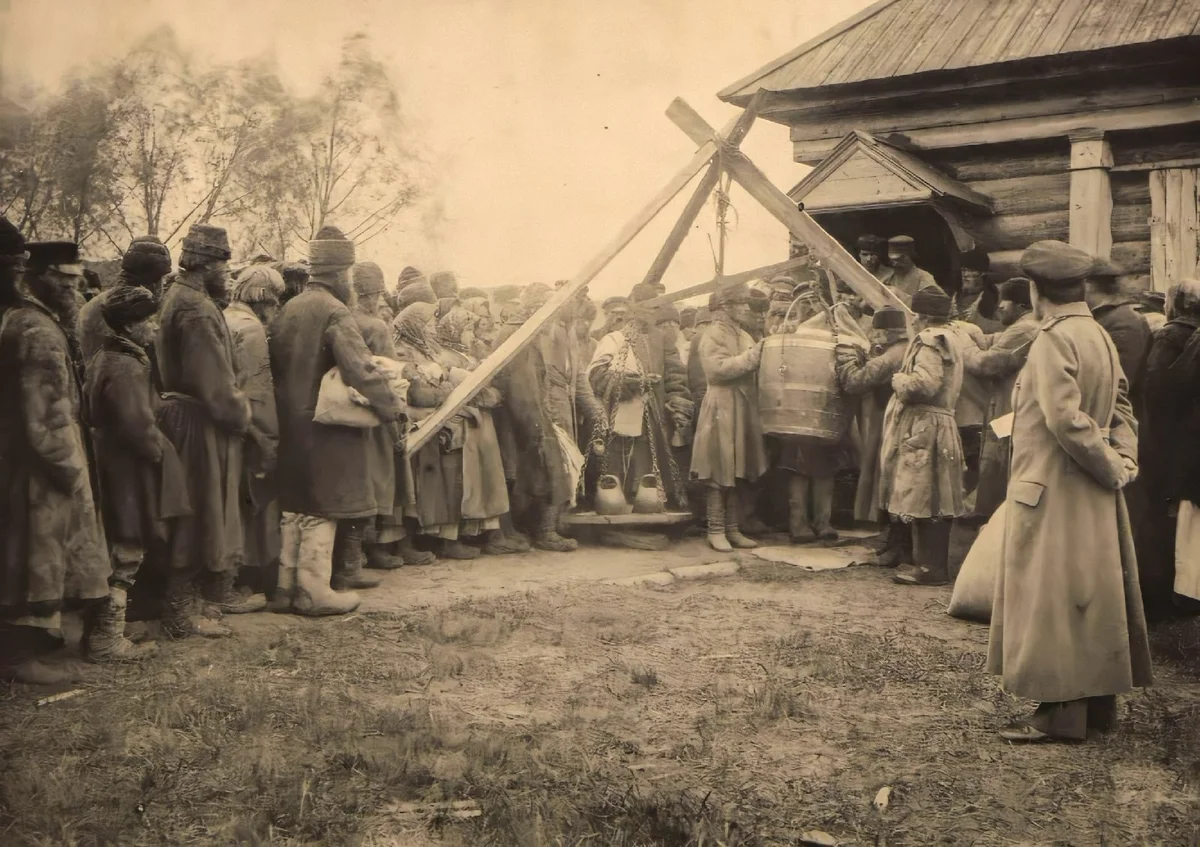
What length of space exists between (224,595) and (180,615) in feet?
1.28

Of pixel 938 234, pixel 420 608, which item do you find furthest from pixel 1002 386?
pixel 420 608

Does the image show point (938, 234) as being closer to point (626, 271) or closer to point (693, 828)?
point (626, 271)

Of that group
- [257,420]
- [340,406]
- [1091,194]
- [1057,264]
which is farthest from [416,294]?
[1091,194]

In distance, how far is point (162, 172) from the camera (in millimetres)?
5309

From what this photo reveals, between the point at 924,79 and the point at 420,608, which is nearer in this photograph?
the point at 420,608

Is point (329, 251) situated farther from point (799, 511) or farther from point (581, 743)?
point (799, 511)

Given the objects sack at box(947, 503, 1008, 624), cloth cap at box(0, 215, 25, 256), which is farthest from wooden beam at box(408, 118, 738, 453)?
sack at box(947, 503, 1008, 624)

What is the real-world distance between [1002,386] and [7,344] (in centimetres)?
631

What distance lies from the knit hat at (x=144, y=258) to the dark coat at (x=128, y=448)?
35 cm

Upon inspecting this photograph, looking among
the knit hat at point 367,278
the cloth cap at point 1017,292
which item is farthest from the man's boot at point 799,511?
the knit hat at point 367,278

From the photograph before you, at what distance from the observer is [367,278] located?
22.1 ft

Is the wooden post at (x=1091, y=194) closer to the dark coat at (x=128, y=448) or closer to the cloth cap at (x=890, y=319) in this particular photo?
the cloth cap at (x=890, y=319)

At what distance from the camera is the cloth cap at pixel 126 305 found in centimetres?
499

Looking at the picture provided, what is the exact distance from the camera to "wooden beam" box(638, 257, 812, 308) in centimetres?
867
